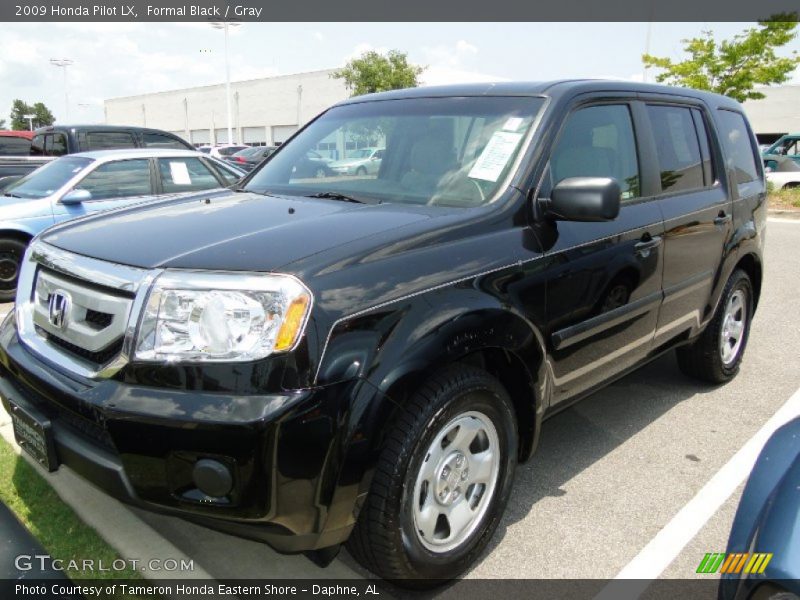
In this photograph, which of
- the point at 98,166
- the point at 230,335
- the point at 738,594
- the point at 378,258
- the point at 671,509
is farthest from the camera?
the point at 98,166

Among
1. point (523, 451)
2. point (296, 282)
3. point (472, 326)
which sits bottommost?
point (523, 451)

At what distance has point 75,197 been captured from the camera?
23.4ft

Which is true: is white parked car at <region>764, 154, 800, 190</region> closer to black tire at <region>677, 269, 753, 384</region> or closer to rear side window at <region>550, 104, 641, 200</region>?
black tire at <region>677, 269, 753, 384</region>

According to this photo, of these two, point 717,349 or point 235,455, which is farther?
point 717,349

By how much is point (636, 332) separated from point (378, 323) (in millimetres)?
1849

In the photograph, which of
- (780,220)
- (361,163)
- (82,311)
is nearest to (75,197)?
(361,163)

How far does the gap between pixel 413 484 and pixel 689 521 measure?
154 centimetres

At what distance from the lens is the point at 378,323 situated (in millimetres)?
2164

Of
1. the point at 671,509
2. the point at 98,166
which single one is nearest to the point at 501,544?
the point at 671,509

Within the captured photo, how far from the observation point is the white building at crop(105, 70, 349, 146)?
55.9m

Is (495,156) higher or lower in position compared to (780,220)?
higher

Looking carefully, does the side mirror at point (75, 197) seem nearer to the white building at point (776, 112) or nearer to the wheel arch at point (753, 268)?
the wheel arch at point (753, 268)

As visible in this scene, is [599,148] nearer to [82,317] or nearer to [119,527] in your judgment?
[82,317]

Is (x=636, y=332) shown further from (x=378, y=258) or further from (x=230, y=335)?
(x=230, y=335)
